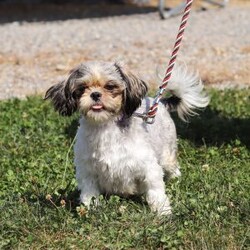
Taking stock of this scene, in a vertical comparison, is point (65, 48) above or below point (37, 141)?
below

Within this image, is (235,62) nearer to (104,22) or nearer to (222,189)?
(104,22)

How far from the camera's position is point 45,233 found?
4.34m

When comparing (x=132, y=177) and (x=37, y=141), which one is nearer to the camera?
(x=132, y=177)

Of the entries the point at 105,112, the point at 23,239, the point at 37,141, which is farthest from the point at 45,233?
the point at 37,141

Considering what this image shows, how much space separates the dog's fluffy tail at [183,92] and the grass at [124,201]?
0.48 m

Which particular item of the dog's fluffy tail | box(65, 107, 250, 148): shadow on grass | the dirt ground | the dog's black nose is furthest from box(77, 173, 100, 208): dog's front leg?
the dirt ground

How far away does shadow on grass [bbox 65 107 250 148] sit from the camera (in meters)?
6.58

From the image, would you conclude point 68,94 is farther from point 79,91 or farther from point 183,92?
point 183,92

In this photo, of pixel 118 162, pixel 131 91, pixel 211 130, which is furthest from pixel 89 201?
pixel 211 130

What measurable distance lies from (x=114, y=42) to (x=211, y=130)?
18.4 feet

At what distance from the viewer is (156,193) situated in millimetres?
4688

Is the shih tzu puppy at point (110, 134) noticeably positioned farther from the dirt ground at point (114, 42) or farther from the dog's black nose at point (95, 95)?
the dirt ground at point (114, 42)

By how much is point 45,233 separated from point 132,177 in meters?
0.72

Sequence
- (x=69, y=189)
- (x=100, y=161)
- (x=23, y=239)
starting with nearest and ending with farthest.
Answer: (x=23, y=239) → (x=100, y=161) → (x=69, y=189)
